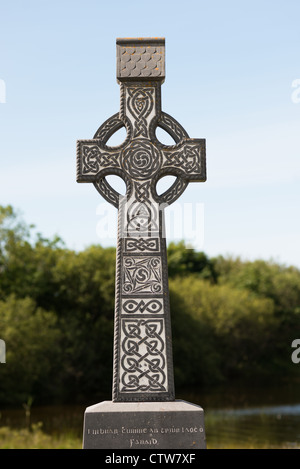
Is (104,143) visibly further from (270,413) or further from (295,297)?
→ (295,297)

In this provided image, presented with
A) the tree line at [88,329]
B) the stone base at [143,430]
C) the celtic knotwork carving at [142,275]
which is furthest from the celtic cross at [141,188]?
the tree line at [88,329]

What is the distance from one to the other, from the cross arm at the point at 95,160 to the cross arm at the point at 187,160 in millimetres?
594

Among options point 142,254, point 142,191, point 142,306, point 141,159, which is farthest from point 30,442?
point 141,159

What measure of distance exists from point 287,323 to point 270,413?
21.3 metres

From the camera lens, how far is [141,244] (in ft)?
21.1

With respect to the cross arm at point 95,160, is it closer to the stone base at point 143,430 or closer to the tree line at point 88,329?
the stone base at point 143,430

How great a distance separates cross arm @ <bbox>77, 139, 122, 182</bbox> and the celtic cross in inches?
0.5

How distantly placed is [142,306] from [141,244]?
725 mm

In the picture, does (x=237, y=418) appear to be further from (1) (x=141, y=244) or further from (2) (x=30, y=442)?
(1) (x=141, y=244)

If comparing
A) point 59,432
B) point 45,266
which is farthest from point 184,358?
point 59,432
